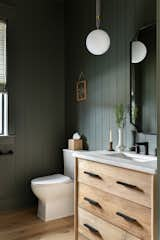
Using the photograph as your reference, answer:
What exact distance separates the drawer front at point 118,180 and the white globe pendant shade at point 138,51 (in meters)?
1.08

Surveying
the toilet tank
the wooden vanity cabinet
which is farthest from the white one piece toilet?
the wooden vanity cabinet

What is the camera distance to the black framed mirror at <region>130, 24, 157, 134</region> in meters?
2.50

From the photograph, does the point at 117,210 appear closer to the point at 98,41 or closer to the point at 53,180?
the point at 53,180

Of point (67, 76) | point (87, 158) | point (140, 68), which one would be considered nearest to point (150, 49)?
point (140, 68)

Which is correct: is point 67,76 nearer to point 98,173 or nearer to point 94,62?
point 94,62

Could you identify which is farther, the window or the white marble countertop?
the window

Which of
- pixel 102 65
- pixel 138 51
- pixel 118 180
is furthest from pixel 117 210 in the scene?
pixel 102 65

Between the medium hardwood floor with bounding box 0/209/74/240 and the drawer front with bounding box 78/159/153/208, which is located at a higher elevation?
the drawer front with bounding box 78/159/153/208

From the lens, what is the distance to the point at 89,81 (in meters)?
3.38

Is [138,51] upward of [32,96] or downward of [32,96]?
upward

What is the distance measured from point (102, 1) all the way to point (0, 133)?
1.94 meters

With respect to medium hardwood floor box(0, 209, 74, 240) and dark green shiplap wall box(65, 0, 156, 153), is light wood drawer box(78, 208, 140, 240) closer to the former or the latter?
medium hardwood floor box(0, 209, 74, 240)

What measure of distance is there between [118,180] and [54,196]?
1322 mm

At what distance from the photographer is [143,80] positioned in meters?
2.62
